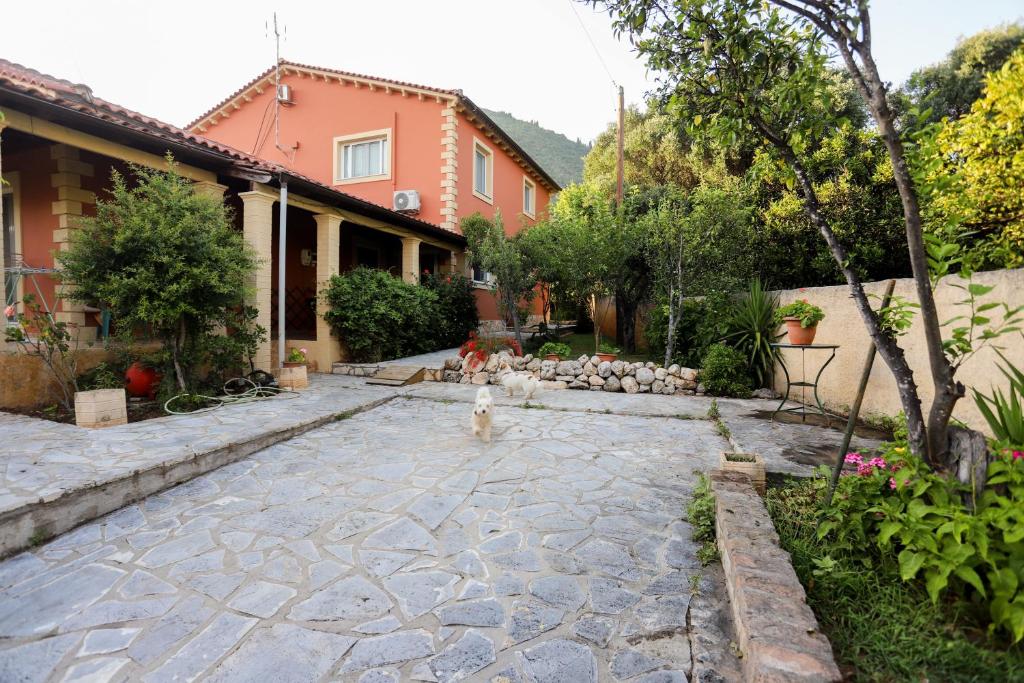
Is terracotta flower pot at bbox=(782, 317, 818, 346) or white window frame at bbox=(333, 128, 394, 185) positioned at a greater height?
white window frame at bbox=(333, 128, 394, 185)

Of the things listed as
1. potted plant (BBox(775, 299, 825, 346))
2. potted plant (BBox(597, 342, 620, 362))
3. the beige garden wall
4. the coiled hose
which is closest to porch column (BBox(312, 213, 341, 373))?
the coiled hose

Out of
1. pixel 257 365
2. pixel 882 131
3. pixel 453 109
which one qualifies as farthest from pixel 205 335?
pixel 453 109

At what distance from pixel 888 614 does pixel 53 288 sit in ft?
33.5

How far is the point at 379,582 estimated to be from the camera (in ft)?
7.58

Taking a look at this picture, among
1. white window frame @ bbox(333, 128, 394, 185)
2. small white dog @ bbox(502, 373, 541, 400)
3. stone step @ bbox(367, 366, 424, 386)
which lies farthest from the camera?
white window frame @ bbox(333, 128, 394, 185)

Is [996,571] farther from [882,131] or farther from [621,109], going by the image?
[621,109]

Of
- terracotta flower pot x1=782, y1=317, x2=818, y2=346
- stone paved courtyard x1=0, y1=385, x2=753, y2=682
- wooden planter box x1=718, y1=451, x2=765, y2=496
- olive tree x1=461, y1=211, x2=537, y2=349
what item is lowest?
stone paved courtyard x1=0, y1=385, x2=753, y2=682

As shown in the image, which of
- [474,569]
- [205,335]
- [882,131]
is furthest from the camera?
[205,335]

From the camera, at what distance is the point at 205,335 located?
6.13 m

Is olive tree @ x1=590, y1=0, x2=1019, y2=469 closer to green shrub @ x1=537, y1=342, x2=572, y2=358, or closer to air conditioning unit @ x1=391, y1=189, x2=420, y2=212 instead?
green shrub @ x1=537, y1=342, x2=572, y2=358

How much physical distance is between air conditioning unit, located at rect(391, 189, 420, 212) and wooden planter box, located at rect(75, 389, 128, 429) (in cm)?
859

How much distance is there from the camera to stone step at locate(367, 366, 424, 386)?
7.96 metres

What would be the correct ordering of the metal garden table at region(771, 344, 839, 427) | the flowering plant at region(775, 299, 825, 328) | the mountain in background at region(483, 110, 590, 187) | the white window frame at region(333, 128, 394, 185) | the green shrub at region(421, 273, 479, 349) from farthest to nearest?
the mountain in background at region(483, 110, 590, 187) < the white window frame at region(333, 128, 394, 185) < the green shrub at region(421, 273, 479, 349) < the flowering plant at region(775, 299, 825, 328) < the metal garden table at region(771, 344, 839, 427)

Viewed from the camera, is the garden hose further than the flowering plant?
Yes
